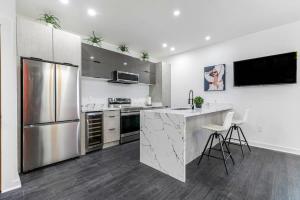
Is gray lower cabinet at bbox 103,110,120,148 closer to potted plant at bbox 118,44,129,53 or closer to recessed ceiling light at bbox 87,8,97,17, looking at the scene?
potted plant at bbox 118,44,129,53

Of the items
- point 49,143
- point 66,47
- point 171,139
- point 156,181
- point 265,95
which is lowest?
point 156,181

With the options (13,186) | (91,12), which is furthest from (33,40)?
(13,186)

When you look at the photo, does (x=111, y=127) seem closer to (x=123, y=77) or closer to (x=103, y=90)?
(x=103, y=90)

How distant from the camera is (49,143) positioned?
250 cm

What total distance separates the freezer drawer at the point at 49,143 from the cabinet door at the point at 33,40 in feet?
A: 4.09

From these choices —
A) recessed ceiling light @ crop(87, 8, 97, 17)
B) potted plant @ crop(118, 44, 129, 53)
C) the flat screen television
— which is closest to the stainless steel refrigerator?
recessed ceiling light @ crop(87, 8, 97, 17)

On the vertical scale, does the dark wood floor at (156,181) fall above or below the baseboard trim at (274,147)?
below

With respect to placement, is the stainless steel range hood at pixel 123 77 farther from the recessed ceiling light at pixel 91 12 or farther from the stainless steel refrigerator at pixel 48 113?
the recessed ceiling light at pixel 91 12

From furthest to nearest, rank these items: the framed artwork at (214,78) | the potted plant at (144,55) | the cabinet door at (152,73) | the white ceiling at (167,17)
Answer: the cabinet door at (152,73)
the potted plant at (144,55)
the framed artwork at (214,78)
the white ceiling at (167,17)

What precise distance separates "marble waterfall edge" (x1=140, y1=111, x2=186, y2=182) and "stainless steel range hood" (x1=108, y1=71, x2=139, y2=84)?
1673 millimetres

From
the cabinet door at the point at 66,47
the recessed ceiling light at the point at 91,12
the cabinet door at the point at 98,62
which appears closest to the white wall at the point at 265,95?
the cabinet door at the point at 98,62

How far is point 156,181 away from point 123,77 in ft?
9.25

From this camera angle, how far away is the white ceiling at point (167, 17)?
96.2 inches

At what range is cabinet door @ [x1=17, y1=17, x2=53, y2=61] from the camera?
2299 millimetres
